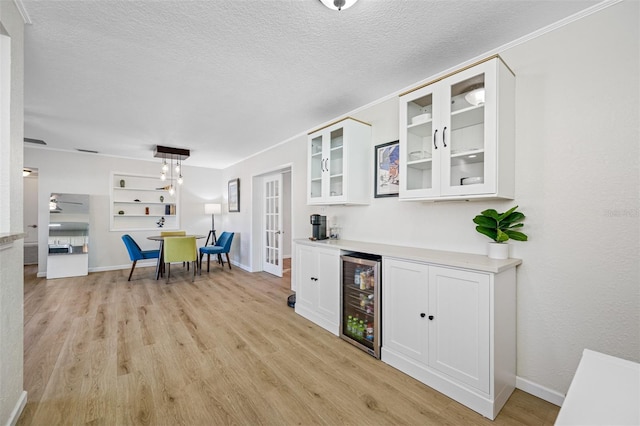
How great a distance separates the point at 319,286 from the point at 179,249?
311cm

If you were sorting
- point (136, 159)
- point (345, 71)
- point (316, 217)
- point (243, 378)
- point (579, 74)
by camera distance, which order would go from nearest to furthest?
1. point (579, 74)
2. point (243, 378)
3. point (345, 71)
4. point (316, 217)
5. point (136, 159)

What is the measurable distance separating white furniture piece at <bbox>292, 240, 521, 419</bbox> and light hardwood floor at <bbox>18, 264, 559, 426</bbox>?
12cm

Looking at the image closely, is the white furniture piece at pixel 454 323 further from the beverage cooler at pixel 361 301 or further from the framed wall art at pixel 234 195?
the framed wall art at pixel 234 195

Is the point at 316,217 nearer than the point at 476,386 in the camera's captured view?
No

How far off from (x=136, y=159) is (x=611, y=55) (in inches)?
292

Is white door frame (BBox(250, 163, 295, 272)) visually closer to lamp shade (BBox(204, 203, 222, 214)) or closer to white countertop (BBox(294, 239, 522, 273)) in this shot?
lamp shade (BBox(204, 203, 222, 214))

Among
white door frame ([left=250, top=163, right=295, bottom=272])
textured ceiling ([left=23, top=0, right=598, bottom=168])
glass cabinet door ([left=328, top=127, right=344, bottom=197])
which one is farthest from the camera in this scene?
white door frame ([left=250, top=163, right=295, bottom=272])

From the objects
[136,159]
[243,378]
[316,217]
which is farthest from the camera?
[136,159]

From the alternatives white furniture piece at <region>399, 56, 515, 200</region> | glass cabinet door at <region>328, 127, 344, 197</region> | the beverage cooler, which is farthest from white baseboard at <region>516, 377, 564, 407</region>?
glass cabinet door at <region>328, 127, 344, 197</region>

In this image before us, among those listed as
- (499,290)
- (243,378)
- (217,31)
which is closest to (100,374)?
(243,378)

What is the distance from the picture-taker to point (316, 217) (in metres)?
3.38

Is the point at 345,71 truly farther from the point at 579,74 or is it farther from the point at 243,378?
the point at 243,378

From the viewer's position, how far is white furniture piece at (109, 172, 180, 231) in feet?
19.7

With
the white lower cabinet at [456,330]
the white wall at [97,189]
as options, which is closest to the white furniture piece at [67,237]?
the white wall at [97,189]
